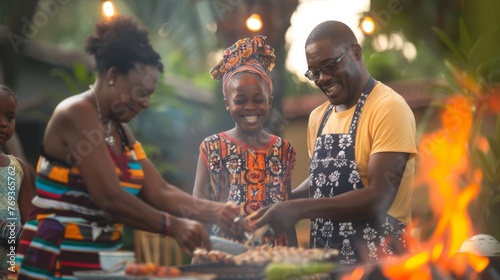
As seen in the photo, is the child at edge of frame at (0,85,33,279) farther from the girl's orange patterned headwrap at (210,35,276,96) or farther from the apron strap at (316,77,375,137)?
the apron strap at (316,77,375,137)

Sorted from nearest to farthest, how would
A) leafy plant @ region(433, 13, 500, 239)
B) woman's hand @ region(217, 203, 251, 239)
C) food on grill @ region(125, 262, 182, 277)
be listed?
food on grill @ region(125, 262, 182, 277) < woman's hand @ region(217, 203, 251, 239) < leafy plant @ region(433, 13, 500, 239)

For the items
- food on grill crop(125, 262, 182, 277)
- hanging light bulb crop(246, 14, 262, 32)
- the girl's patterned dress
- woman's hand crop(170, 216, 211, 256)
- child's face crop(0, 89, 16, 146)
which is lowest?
food on grill crop(125, 262, 182, 277)

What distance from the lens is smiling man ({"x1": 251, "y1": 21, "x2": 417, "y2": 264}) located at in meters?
4.39

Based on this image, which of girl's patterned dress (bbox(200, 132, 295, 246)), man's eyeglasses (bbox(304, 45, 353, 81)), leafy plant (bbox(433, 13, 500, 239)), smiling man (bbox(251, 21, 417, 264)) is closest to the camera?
smiling man (bbox(251, 21, 417, 264))

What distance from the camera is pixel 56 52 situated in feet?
44.2

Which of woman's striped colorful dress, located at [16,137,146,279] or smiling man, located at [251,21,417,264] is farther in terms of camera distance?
smiling man, located at [251,21,417,264]

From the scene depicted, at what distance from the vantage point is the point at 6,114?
4898mm

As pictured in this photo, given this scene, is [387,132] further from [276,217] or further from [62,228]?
[62,228]

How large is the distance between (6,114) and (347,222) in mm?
2132

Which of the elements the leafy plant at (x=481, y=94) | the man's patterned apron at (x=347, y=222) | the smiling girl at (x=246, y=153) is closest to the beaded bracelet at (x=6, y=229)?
the smiling girl at (x=246, y=153)

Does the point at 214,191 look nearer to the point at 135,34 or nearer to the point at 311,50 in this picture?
the point at 311,50

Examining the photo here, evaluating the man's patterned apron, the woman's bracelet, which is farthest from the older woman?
the man's patterned apron

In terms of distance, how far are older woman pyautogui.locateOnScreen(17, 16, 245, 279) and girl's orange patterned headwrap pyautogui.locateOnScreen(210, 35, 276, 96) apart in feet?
4.29

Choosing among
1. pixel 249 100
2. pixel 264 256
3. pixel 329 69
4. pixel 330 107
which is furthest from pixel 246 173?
pixel 264 256
